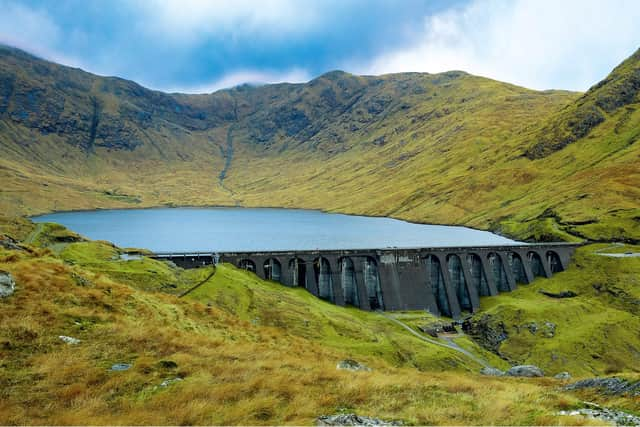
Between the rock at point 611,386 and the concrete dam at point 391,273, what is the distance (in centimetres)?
5610

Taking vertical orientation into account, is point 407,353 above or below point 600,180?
below

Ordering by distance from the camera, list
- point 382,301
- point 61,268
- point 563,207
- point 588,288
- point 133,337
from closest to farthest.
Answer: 1. point 133,337
2. point 61,268
3. point 382,301
4. point 588,288
5. point 563,207

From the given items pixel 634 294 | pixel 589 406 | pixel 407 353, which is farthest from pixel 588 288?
pixel 589 406

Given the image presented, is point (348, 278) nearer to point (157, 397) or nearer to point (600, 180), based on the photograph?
point (157, 397)

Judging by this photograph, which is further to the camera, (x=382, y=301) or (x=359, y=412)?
(x=382, y=301)

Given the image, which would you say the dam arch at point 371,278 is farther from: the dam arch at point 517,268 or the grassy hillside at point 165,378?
the grassy hillside at point 165,378

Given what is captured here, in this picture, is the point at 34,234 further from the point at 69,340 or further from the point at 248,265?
the point at 69,340

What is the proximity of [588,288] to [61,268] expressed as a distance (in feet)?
318

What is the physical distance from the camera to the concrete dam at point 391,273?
77438mm

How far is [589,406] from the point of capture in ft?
55.2

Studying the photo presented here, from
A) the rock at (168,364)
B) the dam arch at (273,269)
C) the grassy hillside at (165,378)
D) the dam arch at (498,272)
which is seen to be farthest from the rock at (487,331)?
the rock at (168,364)

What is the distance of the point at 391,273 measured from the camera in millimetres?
83312

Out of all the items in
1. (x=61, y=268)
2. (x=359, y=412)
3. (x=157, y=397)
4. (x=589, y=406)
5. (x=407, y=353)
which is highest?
(x=61, y=268)

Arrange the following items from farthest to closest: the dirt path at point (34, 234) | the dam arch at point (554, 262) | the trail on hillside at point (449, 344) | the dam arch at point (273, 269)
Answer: the dam arch at point (554, 262)
the dam arch at point (273, 269)
the trail on hillside at point (449, 344)
the dirt path at point (34, 234)
